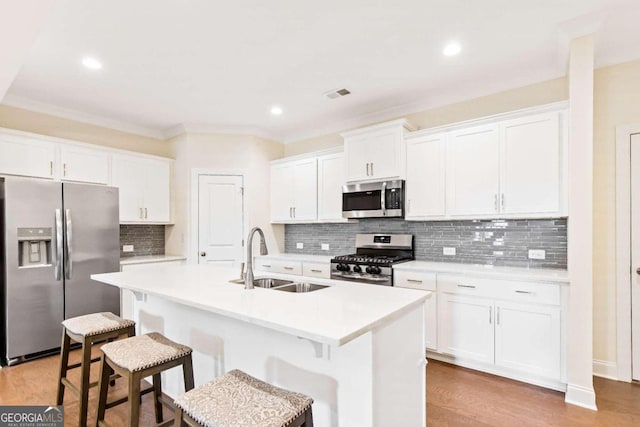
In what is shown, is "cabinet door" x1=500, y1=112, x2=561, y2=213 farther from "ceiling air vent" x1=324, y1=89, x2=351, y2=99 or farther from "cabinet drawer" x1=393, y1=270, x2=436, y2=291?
"ceiling air vent" x1=324, y1=89, x2=351, y2=99

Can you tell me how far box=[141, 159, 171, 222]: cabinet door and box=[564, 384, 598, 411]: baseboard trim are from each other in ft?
15.8

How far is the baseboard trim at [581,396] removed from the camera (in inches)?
93.0

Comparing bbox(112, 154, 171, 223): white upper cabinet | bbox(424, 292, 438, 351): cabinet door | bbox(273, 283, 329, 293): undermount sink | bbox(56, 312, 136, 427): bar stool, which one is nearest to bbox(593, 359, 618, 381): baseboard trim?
bbox(424, 292, 438, 351): cabinet door

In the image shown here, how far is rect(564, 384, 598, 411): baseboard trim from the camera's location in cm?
236

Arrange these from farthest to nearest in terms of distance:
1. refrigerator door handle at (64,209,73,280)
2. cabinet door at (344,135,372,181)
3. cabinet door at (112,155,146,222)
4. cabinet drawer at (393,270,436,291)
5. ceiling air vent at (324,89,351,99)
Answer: cabinet door at (112,155,146,222) → cabinet door at (344,135,372,181) → ceiling air vent at (324,89,351,99) → refrigerator door handle at (64,209,73,280) → cabinet drawer at (393,270,436,291)

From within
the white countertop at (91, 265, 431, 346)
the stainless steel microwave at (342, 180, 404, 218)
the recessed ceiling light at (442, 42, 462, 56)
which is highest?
the recessed ceiling light at (442, 42, 462, 56)

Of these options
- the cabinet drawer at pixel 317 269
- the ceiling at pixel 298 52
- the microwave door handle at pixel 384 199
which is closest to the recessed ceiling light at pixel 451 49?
the ceiling at pixel 298 52

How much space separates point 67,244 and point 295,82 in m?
2.87

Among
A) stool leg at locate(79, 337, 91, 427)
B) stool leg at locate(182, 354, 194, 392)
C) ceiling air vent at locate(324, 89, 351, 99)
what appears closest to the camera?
stool leg at locate(182, 354, 194, 392)

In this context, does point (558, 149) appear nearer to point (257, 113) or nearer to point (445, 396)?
point (445, 396)

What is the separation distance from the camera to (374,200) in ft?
12.6

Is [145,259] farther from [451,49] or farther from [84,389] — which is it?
[451,49]

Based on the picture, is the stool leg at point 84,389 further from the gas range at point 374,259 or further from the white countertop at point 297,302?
the gas range at point 374,259

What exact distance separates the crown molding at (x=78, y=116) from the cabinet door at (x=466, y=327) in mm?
4425
